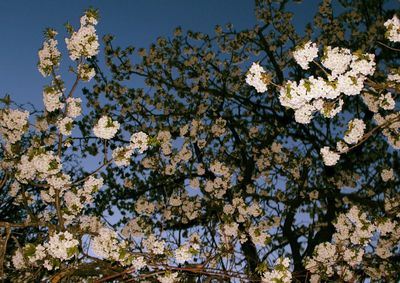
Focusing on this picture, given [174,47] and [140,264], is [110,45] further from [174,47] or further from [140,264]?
[140,264]

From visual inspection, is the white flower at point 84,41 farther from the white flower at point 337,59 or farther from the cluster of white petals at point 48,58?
the white flower at point 337,59

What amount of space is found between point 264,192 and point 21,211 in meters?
6.91

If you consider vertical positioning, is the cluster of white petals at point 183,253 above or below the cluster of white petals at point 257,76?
below

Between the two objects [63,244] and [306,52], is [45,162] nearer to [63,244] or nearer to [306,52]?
[63,244]

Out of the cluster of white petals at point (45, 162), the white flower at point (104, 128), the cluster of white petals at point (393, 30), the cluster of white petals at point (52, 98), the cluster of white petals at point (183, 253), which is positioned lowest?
the cluster of white petals at point (183, 253)

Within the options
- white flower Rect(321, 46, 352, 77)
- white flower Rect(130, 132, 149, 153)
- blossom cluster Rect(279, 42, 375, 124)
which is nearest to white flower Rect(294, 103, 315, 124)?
blossom cluster Rect(279, 42, 375, 124)

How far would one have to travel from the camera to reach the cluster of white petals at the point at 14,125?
5.35 metres

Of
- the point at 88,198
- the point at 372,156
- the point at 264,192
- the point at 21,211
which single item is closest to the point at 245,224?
the point at 264,192

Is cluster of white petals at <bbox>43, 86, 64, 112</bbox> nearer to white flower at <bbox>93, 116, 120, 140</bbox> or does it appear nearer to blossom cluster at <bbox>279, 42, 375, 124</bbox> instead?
white flower at <bbox>93, 116, 120, 140</bbox>

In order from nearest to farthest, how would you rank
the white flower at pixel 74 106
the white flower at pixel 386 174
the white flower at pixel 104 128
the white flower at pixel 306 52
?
the white flower at pixel 306 52, the white flower at pixel 104 128, the white flower at pixel 74 106, the white flower at pixel 386 174

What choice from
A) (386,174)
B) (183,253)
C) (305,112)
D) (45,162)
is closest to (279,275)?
(183,253)

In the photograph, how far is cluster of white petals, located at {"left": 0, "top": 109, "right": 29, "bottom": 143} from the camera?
5.35 metres

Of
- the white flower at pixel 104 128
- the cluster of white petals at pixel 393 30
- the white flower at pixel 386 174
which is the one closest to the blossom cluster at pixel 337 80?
the cluster of white petals at pixel 393 30

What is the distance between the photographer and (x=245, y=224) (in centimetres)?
942
